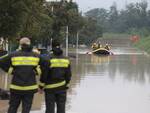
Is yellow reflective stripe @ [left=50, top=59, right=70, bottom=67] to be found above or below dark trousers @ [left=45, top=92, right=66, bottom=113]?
above

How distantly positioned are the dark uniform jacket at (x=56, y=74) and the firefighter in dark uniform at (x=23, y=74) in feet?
1.69

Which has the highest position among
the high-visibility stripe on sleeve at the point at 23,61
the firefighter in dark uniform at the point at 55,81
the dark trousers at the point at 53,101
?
the high-visibility stripe on sleeve at the point at 23,61

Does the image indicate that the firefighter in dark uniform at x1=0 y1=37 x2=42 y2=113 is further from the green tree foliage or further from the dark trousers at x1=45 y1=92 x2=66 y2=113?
the green tree foliage

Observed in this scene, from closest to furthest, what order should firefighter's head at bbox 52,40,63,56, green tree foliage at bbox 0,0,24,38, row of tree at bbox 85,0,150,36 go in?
firefighter's head at bbox 52,40,63,56
green tree foliage at bbox 0,0,24,38
row of tree at bbox 85,0,150,36

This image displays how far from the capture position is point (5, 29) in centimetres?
1762

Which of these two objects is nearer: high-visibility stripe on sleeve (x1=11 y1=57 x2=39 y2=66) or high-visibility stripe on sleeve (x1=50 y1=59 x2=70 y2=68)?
high-visibility stripe on sleeve (x1=11 y1=57 x2=39 y2=66)

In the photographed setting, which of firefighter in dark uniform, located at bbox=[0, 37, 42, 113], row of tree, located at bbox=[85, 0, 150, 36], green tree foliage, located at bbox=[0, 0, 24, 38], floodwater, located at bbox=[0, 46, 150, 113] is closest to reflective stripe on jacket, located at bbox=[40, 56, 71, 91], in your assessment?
firefighter in dark uniform, located at bbox=[0, 37, 42, 113]

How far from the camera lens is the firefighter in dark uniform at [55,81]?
459 inches

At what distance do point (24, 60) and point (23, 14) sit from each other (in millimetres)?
7024

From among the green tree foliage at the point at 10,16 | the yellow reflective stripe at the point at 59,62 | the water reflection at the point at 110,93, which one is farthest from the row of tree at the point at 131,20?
the yellow reflective stripe at the point at 59,62

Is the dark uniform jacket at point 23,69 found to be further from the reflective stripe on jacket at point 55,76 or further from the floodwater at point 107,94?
the floodwater at point 107,94

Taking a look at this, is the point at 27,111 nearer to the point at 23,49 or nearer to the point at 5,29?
the point at 23,49

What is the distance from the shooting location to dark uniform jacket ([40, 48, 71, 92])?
1164 centimetres

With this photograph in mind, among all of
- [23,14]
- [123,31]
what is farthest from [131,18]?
[23,14]
